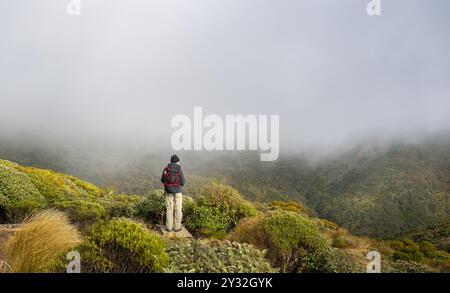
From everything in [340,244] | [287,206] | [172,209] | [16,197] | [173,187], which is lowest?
[287,206]

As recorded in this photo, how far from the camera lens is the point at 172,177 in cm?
1190

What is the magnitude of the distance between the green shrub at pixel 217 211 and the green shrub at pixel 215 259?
18.2 ft

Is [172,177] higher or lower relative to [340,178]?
higher

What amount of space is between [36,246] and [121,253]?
1.93 m

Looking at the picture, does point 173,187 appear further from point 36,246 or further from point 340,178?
point 340,178

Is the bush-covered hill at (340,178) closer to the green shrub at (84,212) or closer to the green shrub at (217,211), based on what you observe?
Result: the green shrub at (84,212)

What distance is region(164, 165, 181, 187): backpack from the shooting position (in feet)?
38.9

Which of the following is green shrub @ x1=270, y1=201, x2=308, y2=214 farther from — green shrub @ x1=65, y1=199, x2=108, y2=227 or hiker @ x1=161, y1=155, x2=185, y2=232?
hiker @ x1=161, y1=155, x2=185, y2=232

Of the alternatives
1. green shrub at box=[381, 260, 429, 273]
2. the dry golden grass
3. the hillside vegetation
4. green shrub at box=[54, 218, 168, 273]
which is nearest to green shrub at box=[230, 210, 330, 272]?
the hillside vegetation

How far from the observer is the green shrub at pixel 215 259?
688 cm

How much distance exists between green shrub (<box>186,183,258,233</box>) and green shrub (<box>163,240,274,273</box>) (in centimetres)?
554

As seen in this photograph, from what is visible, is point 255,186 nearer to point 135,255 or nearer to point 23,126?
point 23,126

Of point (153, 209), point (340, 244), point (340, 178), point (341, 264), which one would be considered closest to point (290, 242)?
point (341, 264)

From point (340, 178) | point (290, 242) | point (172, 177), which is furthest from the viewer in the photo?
point (340, 178)
